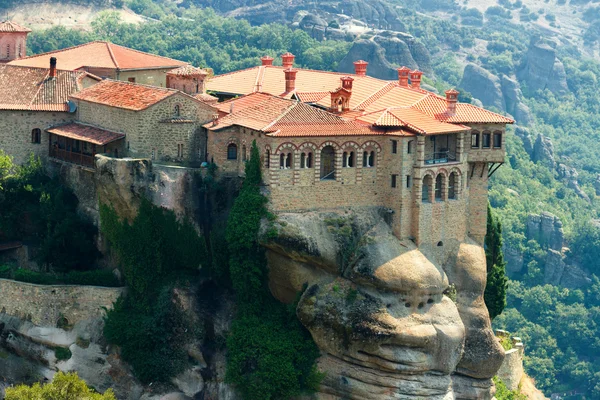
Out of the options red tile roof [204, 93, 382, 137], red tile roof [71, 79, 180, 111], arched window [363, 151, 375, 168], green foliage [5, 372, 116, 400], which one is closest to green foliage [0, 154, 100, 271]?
red tile roof [71, 79, 180, 111]

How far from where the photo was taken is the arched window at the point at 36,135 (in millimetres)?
71812

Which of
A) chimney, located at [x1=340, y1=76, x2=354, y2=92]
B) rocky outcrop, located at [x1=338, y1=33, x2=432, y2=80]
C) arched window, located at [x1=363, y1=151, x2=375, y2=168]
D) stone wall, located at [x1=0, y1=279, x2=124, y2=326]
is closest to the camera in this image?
arched window, located at [x1=363, y1=151, x2=375, y2=168]

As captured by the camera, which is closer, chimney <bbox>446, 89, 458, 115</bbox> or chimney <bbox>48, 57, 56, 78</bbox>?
chimney <bbox>446, 89, 458, 115</bbox>

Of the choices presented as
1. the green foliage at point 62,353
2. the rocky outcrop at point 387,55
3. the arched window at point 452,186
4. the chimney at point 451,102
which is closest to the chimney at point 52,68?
the green foliage at point 62,353

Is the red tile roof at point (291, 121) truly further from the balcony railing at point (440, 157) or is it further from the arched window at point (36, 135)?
the arched window at point (36, 135)

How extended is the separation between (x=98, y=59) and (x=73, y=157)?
1047cm

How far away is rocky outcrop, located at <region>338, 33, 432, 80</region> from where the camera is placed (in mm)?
153250

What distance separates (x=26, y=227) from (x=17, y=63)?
11.6 metres

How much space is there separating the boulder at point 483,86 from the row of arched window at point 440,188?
391 feet

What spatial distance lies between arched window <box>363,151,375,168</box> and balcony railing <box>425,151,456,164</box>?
8.10 ft

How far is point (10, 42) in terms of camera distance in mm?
82500

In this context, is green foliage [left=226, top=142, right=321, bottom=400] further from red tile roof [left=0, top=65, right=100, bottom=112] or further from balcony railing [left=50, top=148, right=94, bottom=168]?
red tile roof [left=0, top=65, right=100, bottom=112]

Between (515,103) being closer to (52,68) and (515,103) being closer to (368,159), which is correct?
(52,68)

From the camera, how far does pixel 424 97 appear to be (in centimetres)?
6931
